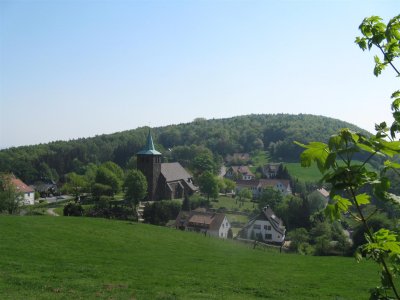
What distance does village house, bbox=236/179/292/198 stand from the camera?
80.0m

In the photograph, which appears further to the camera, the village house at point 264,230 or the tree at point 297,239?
the village house at point 264,230

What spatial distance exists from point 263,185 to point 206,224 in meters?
38.6

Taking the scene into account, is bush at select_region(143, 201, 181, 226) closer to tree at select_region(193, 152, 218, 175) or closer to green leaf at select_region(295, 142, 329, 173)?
tree at select_region(193, 152, 218, 175)

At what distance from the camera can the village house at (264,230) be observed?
4644cm

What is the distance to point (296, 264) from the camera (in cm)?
2530

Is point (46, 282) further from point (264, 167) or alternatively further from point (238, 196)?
point (264, 167)

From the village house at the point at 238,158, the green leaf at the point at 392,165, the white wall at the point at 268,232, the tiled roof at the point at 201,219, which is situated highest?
the village house at the point at 238,158

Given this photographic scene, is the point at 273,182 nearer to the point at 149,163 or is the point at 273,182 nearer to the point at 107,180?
the point at 149,163

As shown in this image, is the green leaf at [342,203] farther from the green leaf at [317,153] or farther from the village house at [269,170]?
the village house at [269,170]

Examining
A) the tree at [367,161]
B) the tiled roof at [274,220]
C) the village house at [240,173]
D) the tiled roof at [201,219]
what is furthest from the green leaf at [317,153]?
the village house at [240,173]

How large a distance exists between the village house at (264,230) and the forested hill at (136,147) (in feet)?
168

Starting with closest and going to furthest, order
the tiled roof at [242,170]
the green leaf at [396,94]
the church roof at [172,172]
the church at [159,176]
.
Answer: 1. the green leaf at [396,94]
2. the church at [159,176]
3. the church roof at [172,172]
4. the tiled roof at [242,170]

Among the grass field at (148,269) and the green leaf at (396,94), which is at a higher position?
the green leaf at (396,94)

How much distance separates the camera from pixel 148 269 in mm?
20719
